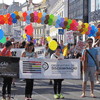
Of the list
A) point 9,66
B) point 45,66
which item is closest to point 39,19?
point 45,66

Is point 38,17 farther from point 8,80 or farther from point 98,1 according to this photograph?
point 98,1

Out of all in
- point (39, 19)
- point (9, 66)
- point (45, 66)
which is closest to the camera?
point (9, 66)

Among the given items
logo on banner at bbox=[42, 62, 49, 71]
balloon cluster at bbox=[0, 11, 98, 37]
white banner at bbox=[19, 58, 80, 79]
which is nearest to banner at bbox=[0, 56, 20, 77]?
white banner at bbox=[19, 58, 80, 79]

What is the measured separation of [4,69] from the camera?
243 inches

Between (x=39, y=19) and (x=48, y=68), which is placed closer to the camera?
(x=48, y=68)

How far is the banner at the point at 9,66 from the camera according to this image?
20.1ft

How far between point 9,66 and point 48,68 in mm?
1123

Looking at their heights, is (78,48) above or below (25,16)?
below

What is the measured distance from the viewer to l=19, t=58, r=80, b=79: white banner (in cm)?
623

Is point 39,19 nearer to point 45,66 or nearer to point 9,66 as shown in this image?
point 45,66

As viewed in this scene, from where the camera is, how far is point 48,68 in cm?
637

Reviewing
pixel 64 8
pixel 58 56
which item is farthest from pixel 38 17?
pixel 64 8

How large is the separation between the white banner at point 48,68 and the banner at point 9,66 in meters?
0.14

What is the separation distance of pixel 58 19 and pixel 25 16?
6.67 ft
